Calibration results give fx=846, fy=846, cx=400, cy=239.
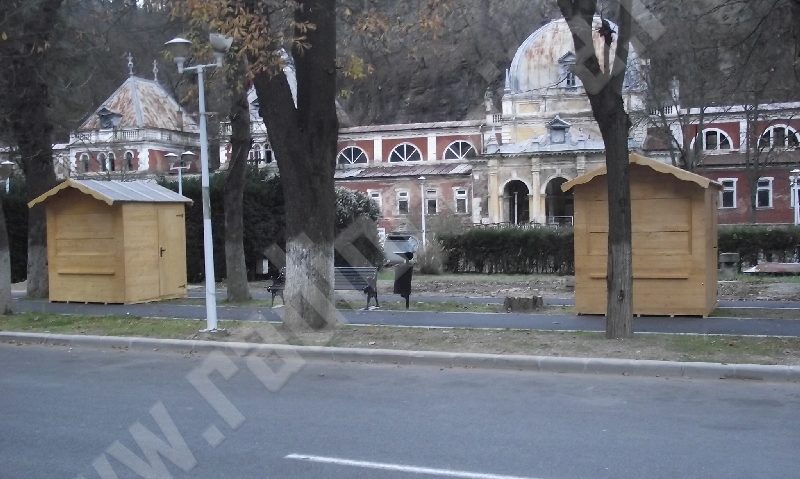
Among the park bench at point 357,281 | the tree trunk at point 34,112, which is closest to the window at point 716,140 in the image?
the park bench at point 357,281

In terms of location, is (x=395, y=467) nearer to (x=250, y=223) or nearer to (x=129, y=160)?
(x=250, y=223)

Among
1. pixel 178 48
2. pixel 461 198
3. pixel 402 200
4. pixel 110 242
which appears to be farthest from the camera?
pixel 461 198

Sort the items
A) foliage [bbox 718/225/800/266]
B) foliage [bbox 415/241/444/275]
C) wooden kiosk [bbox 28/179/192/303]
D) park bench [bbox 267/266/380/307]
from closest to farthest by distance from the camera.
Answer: park bench [bbox 267/266/380/307] → wooden kiosk [bbox 28/179/192/303] → foliage [bbox 718/225/800/266] → foliage [bbox 415/241/444/275]

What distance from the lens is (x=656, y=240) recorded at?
14914mm

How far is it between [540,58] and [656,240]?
52.0m

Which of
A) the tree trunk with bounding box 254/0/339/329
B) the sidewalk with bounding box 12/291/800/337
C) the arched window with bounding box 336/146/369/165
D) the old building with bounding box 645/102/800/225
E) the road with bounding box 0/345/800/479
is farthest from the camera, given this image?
the arched window with bounding box 336/146/369/165

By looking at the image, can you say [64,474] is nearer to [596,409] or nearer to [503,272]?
[596,409]

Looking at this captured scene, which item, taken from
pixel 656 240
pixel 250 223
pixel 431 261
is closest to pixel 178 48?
pixel 656 240

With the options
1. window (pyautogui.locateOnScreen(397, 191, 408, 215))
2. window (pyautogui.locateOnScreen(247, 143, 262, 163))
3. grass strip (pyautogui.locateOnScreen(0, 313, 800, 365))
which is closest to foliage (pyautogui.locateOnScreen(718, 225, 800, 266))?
window (pyautogui.locateOnScreen(247, 143, 262, 163))

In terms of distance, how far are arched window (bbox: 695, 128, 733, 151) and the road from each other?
2200 inches

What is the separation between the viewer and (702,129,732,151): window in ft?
202

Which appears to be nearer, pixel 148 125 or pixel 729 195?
pixel 729 195

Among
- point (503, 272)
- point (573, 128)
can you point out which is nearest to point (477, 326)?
point (503, 272)

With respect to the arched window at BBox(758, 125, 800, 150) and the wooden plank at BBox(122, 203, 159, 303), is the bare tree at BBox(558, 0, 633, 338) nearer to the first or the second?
the wooden plank at BBox(122, 203, 159, 303)
